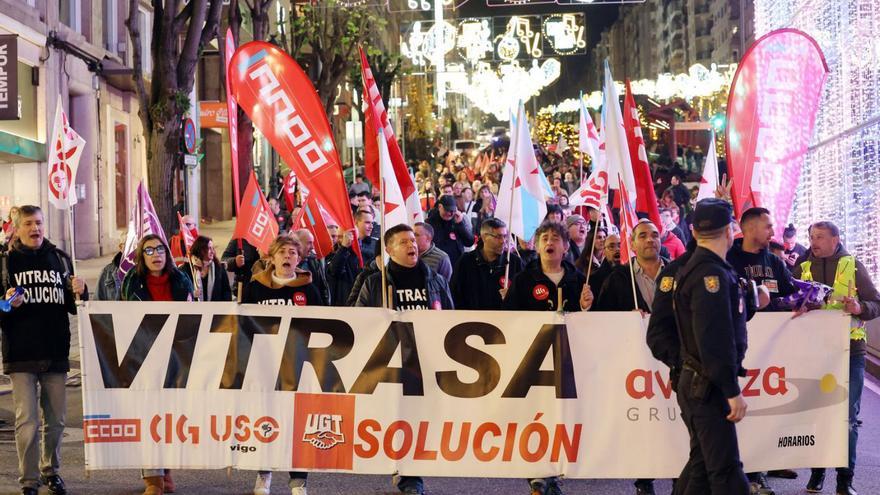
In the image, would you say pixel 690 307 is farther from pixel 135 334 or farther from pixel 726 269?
pixel 135 334

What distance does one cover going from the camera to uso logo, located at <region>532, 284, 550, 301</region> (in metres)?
7.40

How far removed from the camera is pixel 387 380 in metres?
6.95

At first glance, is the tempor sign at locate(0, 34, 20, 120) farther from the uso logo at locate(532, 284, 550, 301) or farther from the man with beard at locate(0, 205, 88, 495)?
the uso logo at locate(532, 284, 550, 301)

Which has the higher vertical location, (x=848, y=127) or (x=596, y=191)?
(x=848, y=127)

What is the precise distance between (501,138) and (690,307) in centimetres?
3336

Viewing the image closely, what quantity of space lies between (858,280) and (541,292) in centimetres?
207

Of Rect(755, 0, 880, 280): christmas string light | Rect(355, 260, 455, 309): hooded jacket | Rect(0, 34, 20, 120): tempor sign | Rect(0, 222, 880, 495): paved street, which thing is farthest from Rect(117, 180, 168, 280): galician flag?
Rect(0, 34, 20, 120): tempor sign

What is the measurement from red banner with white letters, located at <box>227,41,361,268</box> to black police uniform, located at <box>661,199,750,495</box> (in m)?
3.70

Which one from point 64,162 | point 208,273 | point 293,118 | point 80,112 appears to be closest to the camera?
point 64,162

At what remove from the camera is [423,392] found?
6938 millimetres

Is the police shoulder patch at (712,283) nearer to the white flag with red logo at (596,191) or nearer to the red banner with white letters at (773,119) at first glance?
the red banner with white letters at (773,119)

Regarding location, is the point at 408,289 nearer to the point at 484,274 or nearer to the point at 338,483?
the point at 338,483

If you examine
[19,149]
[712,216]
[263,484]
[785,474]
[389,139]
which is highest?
[19,149]

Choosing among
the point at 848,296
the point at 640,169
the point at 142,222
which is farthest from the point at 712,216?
the point at 142,222
